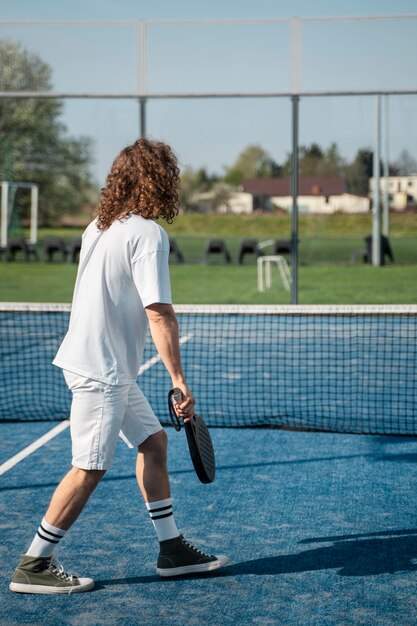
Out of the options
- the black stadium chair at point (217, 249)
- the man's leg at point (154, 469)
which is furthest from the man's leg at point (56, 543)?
the black stadium chair at point (217, 249)

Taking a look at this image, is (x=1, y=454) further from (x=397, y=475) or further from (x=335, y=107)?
(x=335, y=107)

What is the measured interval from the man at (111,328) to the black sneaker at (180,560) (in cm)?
34

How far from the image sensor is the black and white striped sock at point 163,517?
4.00 metres

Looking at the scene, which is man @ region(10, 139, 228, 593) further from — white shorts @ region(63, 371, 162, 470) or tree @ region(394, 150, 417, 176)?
tree @ region(394, 150, 417, 176)

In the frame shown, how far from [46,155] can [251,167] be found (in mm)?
7747

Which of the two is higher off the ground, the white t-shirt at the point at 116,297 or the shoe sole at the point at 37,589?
the white t-shirt at the point at 116,297

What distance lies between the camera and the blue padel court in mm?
3646

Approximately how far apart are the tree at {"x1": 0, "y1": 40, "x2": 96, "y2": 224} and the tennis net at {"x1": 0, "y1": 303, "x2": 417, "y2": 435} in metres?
9.10

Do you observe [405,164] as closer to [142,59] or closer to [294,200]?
[294,200]

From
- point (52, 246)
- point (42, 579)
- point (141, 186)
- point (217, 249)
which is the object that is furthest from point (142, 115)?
point (42, 579)

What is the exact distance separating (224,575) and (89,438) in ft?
2.96

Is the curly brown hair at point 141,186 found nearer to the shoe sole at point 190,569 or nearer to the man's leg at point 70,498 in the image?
the man's leg at point 70,498

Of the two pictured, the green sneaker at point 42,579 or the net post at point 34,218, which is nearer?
the green sneaker at point 42,579

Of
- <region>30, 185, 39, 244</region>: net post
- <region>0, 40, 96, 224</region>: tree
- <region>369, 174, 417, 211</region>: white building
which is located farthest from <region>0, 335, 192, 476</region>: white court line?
<region>30, 185, 39, 244</region>: net post
